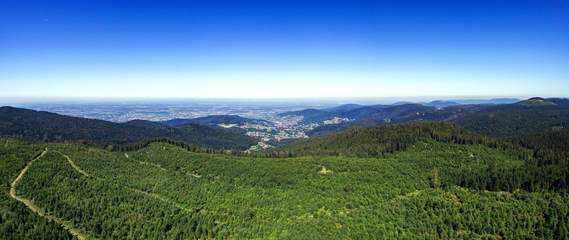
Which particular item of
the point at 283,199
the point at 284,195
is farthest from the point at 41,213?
the point at 284,195

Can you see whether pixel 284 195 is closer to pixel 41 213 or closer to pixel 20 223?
pixel 41 213

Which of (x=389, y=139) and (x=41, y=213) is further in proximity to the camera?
(x=389, y=139)

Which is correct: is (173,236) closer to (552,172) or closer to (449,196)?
(449,196)

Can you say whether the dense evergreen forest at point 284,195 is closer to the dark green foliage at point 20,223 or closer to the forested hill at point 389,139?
the dark green foliage at point 20,223

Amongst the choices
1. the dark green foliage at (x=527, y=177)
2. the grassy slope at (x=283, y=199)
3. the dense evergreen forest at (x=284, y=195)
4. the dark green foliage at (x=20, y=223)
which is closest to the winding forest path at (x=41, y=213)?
the dense evergreen forest at (x=284, y=195)

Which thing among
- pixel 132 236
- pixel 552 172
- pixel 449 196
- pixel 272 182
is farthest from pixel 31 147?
pixel 552 172

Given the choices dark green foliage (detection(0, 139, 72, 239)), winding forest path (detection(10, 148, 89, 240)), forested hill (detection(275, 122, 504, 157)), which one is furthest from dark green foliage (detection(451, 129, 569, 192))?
dark green foliage (detection(0, 139, 72, 239))
